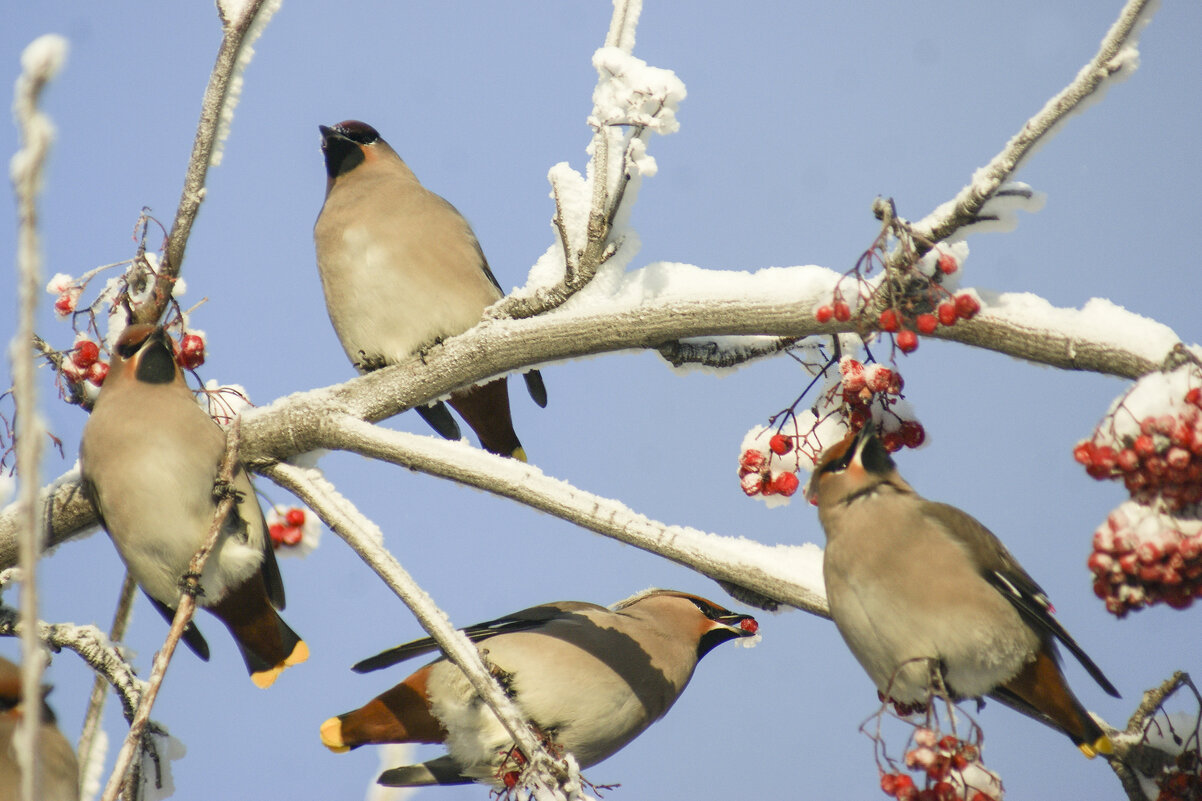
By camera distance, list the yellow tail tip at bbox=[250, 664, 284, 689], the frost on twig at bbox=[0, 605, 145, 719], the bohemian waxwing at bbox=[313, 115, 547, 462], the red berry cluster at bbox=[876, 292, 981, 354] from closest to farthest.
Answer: the red berry cluster at bbox=[876, 292, 981, 354] → the frost on twig at bbox=[0, 605, 145, 719] → the yellow tail tip at bbox=[250, 664, 284, 689] → the bohemian waxwing at bbox=[313, 115, 547, 462]

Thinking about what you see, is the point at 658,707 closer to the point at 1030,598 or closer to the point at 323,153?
the point at 1030,598

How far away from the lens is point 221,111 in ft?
10.1

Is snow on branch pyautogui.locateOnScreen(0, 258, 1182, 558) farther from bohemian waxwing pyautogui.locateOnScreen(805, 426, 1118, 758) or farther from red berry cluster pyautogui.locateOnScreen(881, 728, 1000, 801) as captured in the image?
red berry cluster pyautogui.locateOnScreen(881, 728, 1000, 801)

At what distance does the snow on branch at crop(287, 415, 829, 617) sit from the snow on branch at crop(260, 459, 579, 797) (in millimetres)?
176

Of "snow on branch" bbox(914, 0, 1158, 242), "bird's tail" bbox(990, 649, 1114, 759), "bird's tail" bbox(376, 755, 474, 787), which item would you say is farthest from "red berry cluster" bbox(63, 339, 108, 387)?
"bird's tail" bbox(990, 649, 1114, 759)

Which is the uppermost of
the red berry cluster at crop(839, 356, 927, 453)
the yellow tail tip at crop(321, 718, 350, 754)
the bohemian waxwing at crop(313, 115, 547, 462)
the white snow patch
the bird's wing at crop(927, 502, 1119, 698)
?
the bohemian waxwing at crop(313, 115, 547, 462)

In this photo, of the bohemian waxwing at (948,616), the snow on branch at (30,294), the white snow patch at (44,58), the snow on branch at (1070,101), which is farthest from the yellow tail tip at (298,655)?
the white snow patch at (44,58)

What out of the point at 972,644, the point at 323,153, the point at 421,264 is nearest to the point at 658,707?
the point at 972,644

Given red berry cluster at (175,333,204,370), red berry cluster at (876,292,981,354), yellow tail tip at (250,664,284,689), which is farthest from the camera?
yellow tail tip at (250,664,284,689)

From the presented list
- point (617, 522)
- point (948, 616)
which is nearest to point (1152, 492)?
point (948, 616)

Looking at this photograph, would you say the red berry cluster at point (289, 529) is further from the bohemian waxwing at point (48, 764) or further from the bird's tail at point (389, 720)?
the bohemian waxwing at point (48, 764)

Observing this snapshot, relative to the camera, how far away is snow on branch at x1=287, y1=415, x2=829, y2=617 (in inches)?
107

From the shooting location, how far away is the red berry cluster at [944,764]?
85.0 inches

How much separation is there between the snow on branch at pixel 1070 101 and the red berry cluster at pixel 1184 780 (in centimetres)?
122
